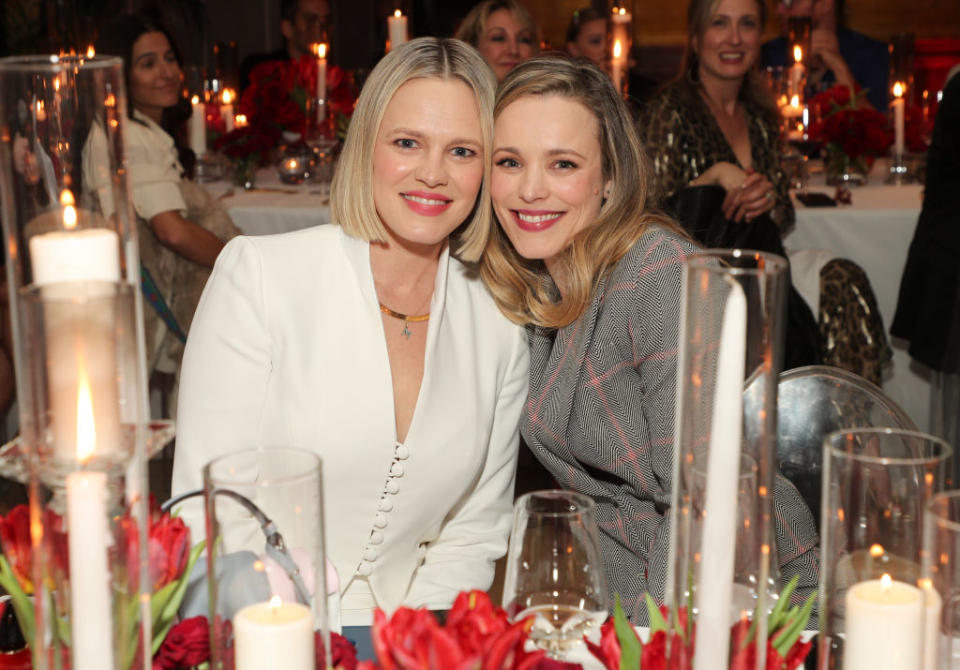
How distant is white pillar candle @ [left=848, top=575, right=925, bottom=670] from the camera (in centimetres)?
84

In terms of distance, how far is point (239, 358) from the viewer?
187 centimetres

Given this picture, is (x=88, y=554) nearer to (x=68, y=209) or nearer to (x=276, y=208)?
(x=68, y=209)

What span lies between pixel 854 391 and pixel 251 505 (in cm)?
141

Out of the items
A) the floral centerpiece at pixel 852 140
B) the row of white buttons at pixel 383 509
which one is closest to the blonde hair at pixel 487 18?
the floral centerpiece at pixel 852 140

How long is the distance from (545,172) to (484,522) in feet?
2.17

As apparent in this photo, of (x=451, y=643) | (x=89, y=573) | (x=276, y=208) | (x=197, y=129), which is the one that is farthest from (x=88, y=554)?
(x=197, y=129)

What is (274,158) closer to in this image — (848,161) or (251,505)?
(848,161)

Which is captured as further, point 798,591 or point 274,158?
point 274,158

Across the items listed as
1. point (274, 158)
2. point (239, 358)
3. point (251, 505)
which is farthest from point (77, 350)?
point (274, 158)

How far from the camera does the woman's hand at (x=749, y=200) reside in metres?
3.38

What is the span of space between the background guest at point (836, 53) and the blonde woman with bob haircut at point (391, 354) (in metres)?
3.79

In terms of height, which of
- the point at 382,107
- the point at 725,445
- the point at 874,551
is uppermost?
the point at 382,107

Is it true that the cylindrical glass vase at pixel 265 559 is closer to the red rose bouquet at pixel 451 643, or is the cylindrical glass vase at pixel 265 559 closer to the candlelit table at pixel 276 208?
the red rose bouquet at pixel 451 643

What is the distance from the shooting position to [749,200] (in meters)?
3.42
